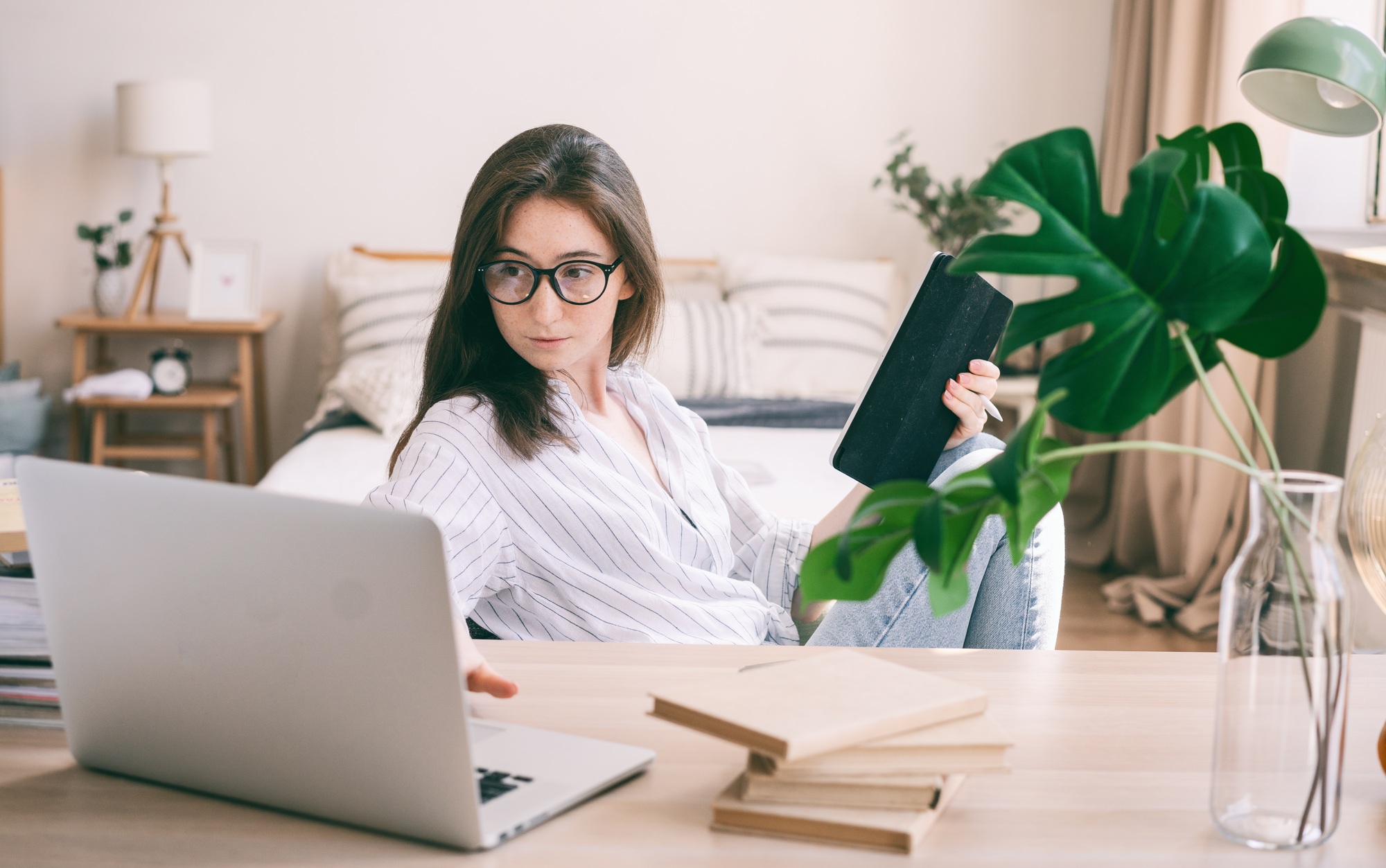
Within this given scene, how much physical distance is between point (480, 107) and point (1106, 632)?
234 cm

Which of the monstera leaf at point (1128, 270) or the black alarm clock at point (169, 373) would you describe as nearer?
the monstera leaf at point (1128, 270)

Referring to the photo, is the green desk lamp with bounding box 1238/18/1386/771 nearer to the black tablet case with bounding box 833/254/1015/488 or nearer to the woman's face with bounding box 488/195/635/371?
the black tablet case with bounding box 833/254/1015/488

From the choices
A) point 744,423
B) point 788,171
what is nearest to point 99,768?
point 744,423

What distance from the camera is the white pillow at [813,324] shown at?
3494mm

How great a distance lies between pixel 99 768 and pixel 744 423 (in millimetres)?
2433

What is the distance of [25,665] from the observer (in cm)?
86

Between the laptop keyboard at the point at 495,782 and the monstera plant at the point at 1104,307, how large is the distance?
0.23 metres

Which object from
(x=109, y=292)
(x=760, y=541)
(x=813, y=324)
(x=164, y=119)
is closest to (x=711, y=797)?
(x=760, y=541)

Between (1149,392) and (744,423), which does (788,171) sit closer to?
(744,423)

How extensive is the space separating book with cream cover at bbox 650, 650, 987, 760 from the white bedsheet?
144 cm

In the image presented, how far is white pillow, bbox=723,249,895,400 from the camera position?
3494 millimetres

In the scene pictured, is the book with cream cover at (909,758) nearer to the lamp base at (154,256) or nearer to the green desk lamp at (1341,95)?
the green desk lamp at (1341,95)

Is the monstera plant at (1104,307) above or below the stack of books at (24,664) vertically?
above

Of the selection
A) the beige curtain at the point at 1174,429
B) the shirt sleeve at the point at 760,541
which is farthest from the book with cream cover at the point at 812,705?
the beige curtain at the point at 1174,429
